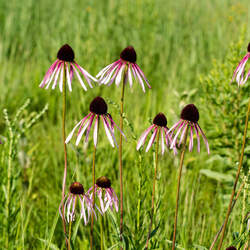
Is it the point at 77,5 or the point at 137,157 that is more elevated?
the point at 77,5

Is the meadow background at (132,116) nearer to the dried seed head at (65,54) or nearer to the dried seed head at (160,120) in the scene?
the dried seed head at (160,120)

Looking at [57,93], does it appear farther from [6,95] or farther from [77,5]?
[77,5]

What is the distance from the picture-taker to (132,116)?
2.67 metres

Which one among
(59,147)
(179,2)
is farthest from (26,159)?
(179,2)

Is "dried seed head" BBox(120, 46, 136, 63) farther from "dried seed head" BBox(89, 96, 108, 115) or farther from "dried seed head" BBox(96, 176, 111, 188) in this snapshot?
"dried seed head" BBox(96, 176, 111, 188)

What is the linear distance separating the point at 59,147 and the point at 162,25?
2617 millimetres

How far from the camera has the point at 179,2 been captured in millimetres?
5332

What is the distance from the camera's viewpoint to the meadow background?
1483 mm

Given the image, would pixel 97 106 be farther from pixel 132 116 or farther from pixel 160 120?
pixel 132 116

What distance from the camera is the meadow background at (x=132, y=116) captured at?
148 cm

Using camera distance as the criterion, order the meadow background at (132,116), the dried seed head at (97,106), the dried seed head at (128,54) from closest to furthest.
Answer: the dried seed head at (97,106) < the dried seed head at (128,54) < the meadow background at (132,116)

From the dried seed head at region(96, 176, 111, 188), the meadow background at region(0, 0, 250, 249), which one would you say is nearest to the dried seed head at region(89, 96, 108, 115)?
the meadow background at region(0, 0, 250, 249)

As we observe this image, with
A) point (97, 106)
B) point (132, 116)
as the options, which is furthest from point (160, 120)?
point (132, 116)

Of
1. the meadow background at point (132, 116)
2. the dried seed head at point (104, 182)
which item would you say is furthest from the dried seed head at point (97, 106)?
the dried seed head at point (104, 182)
